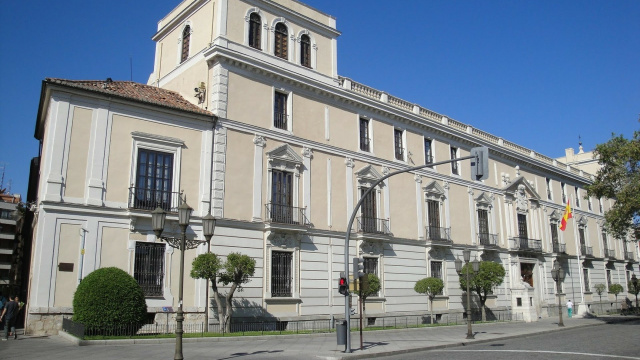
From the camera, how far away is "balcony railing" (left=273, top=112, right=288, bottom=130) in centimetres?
2606

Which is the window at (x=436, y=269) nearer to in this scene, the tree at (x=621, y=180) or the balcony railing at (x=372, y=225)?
the balcony railing at (x=372, y=225)

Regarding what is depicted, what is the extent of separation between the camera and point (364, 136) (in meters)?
30.6

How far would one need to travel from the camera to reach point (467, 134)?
37.7 meters

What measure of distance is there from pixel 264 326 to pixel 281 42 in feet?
45.5

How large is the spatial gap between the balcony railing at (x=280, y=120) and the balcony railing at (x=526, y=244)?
2155cm

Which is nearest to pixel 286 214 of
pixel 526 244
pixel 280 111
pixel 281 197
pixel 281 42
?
pixel 281 197

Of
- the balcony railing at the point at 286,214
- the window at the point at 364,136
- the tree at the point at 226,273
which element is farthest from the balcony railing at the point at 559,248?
the tree at the point at 226,273

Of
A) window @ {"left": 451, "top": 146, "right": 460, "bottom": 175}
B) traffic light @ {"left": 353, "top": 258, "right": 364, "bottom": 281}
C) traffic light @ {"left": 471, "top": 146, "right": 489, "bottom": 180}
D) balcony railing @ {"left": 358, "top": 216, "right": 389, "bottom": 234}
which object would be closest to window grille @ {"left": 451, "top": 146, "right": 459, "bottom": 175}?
window @ {"left": 451, "top": 146, "right": 460, "bottom": 175}

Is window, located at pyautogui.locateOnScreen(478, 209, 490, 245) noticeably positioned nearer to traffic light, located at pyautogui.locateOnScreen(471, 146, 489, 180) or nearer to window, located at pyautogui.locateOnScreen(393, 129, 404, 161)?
window, located at pyautogui.locateOnScreen(393, 129, 404, 161)

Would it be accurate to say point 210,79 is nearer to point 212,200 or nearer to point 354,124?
point 212,200

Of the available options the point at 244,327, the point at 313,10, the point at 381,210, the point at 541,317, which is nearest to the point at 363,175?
the point at 381,210

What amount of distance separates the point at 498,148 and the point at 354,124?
51.5ft

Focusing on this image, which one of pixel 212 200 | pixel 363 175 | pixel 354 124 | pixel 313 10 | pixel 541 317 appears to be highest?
pixel 313 10

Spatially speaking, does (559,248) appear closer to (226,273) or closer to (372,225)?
(372,225)
